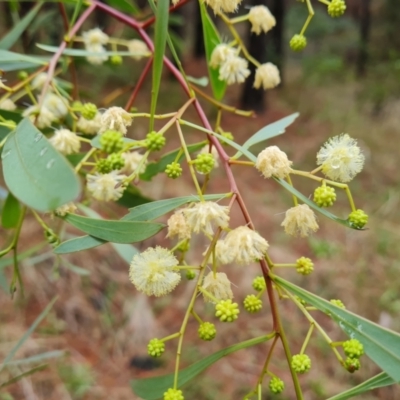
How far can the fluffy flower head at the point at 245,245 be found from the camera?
41 cm

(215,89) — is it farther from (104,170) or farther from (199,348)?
(199,348)

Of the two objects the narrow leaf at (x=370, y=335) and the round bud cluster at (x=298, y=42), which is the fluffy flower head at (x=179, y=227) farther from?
the round bud cluster at (x=298, y=42)

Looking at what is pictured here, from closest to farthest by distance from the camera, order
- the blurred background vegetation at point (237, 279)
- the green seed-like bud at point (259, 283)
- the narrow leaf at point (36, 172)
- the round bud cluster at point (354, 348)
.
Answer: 1. the narrow leaf at point (36, 172)
2. the round bud cluster at point (354, 348)
3. the green seed-like bud at point (259, 283)
4. the blurred background vegetation at point (237, 279)

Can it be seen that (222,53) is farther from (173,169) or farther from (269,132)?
(173,169)

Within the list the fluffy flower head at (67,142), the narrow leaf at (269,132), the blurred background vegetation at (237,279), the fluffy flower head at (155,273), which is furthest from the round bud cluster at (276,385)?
the blurred background vegetation at (237,279)

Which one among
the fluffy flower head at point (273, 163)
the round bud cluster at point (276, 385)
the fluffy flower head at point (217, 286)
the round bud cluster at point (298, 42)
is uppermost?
the round bud cluster at point (298, 42)

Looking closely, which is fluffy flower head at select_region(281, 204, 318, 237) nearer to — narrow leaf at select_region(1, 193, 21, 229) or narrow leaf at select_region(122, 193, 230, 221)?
narrow leaf at select_region(122, 193, 230, 221)

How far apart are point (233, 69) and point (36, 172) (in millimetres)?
392

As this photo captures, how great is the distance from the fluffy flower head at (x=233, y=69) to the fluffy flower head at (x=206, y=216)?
1.00 ft

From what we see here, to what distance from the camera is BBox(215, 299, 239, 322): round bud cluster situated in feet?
1.47

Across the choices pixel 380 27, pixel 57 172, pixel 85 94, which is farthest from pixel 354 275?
pixel 380 27

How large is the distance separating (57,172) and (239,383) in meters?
1.24

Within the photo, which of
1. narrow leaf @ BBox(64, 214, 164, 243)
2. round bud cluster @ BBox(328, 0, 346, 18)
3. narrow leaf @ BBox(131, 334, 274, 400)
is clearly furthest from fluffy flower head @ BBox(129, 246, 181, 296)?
round bud cluster @ BBox(328, 0, 346, 18)

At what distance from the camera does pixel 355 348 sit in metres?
0.43
